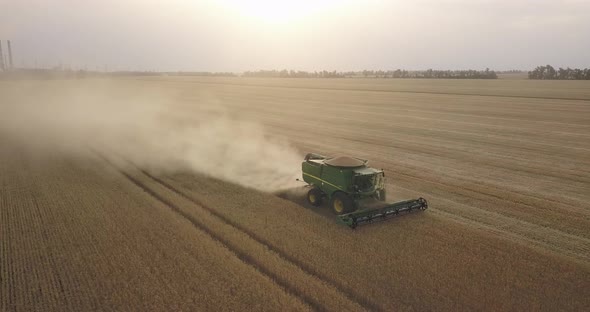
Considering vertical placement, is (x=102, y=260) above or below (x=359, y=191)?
below

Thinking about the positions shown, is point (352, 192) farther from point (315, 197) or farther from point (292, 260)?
point (292, 260)

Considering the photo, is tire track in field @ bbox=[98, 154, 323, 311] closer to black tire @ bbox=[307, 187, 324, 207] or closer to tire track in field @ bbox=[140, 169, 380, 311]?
tire track in field @ bbox=[140, 169, 380, 311]

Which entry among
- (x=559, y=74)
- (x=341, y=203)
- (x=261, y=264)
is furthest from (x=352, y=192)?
(x=559, y=74)

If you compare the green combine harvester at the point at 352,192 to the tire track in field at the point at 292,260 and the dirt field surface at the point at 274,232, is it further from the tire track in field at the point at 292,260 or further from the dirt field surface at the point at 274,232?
the tire track in field at the point at 292,260

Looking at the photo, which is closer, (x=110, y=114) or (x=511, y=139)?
(x=511, y=139)

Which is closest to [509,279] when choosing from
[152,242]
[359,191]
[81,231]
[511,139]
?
[359,191]

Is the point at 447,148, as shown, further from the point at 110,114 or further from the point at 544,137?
the point at 110,114

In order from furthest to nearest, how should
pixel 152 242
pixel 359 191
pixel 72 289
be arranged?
1. pixel 359 191
2. pixel 152 242
3. pixel 72 289
